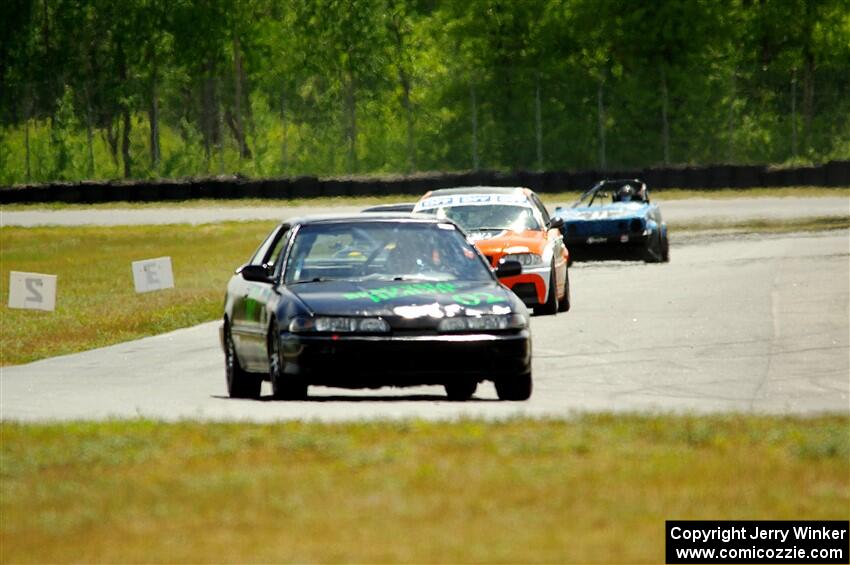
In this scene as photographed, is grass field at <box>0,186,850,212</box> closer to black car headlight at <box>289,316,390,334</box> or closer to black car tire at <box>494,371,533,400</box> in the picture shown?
black car tire at <box>494,371,533,400</box>

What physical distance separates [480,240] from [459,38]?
1957 inches

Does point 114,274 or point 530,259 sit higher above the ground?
point 530,259

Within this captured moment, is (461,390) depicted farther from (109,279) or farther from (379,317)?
(109,279)

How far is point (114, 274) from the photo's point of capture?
3297 centimetres

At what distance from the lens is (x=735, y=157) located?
63.6m

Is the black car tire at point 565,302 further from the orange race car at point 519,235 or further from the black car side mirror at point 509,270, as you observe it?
the black car side mirror at point 509,270

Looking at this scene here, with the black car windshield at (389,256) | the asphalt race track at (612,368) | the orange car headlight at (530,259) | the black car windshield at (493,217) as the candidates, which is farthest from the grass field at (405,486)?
the black car windshield at (493,217)

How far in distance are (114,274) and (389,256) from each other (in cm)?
1998

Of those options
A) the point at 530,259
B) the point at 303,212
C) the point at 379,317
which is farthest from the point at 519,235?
the point at 303,212

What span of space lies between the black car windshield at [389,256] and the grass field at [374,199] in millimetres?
37830

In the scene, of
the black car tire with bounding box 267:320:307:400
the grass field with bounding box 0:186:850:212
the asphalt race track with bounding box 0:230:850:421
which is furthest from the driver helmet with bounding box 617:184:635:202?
the grass field with bounding box 0:186:850:212

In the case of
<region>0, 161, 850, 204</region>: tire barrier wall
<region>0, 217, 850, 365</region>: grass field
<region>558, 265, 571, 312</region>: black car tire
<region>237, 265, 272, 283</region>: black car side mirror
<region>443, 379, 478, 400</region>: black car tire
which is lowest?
<region>0, 161, 850, 204</region>: tire barrier wall

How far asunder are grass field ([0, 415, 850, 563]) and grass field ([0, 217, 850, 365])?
9.18 m

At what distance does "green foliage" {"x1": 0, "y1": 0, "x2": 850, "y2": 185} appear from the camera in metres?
63.5
